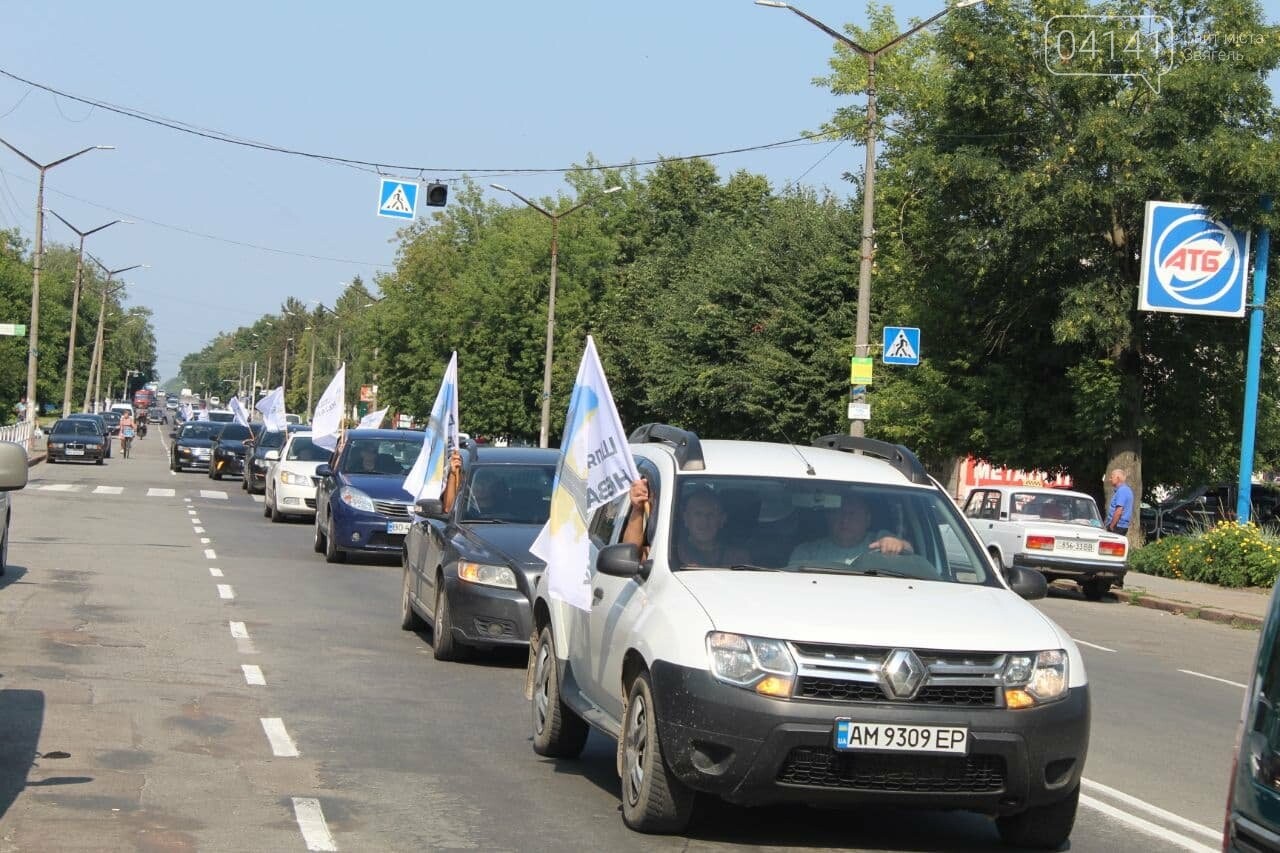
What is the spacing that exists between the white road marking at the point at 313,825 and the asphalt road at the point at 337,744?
16 mm

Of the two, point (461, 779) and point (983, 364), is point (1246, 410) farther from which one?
point (461, 779)

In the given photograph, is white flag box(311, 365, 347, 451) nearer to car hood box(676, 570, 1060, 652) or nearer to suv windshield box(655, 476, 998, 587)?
suv windshield box(655, 476, 998, 587)

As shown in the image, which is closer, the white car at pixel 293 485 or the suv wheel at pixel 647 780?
the suv wheel at pixel 647 780

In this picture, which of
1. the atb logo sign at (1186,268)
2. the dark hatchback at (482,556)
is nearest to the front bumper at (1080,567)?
the atb logo sign at (1186,268)

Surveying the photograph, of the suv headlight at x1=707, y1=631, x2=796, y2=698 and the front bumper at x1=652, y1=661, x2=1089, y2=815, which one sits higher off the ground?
the suv headlight at x1=707, y1=631, x2=796, y2=698

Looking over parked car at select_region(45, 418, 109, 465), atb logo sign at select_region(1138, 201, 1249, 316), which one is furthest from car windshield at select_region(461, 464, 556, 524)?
parked car at select_region(45, 418, 109, 465)

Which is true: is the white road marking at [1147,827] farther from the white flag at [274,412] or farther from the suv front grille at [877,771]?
the white flag at [274,412]

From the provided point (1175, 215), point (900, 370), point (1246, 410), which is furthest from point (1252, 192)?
point (900, 370)

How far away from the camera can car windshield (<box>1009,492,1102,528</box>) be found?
26.1 metres

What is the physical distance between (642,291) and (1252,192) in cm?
3505

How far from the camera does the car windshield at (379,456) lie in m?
22.4

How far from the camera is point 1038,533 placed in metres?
24.9

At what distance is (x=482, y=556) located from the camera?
39.4 feet

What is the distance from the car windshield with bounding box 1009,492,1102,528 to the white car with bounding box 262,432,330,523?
38.2ft
